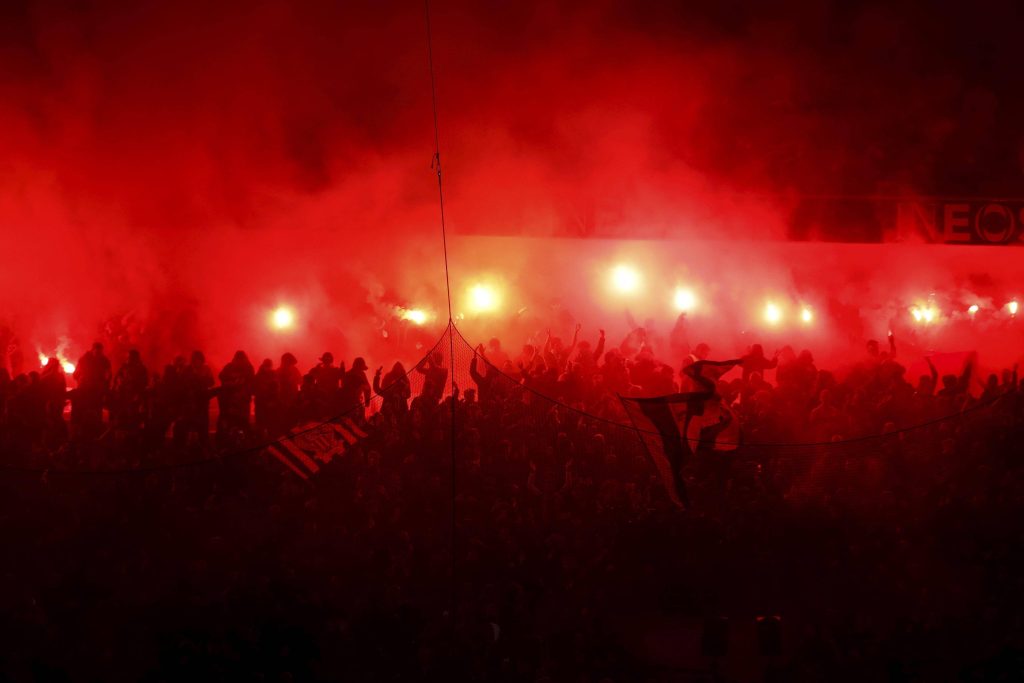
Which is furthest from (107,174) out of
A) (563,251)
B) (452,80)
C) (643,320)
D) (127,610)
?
(127,610)

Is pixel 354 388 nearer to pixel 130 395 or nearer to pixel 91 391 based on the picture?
pixel 130 395

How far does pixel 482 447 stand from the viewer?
5.16m

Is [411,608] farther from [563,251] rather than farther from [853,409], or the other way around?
[563,251]

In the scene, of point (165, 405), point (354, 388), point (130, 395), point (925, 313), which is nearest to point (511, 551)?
point (354, 388)

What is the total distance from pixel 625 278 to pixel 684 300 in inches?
30.5

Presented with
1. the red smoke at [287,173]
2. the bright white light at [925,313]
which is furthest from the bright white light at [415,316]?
the bright white light at [925,313]

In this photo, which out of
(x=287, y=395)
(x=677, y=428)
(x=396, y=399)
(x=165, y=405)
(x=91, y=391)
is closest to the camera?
(x=677, y=428)

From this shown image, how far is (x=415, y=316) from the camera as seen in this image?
1009 centimetres

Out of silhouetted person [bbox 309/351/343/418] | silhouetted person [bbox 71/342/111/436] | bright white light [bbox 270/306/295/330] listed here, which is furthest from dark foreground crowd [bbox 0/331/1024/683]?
bright white light [bbox 270/306/295/330]

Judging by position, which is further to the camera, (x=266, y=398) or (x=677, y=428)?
(x=266, y=398)

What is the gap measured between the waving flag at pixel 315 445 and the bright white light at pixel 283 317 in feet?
16.3

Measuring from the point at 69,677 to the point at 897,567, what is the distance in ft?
12.9

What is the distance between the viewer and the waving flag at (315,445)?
4957 millimetres

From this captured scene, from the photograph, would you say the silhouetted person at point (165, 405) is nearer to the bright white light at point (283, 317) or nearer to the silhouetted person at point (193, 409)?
the silhouetted person at point (193, 409)
